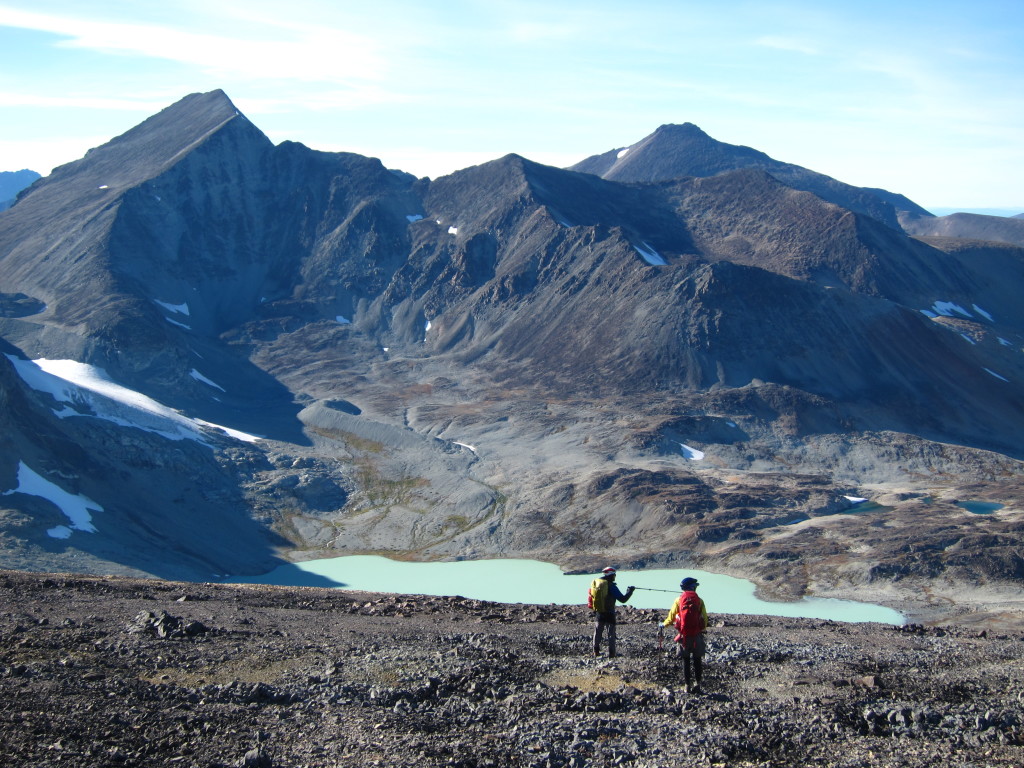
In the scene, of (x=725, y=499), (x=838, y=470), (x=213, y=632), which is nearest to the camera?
(x=213, y=632)

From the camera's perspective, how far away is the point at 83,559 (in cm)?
5712

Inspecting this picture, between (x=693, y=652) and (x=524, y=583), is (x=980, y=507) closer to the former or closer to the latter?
(x=524, y=583)

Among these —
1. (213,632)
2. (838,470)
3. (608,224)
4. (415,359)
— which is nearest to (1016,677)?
(213,632)

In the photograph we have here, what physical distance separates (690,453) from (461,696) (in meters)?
73.0

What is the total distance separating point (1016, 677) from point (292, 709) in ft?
43.3

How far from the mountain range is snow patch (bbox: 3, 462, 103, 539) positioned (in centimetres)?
27

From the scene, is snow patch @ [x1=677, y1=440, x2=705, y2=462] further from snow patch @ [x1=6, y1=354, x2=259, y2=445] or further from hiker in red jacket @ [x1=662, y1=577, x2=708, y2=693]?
hiker in red jacket @ [x1=662, y1=577, x2=708, y2=693]

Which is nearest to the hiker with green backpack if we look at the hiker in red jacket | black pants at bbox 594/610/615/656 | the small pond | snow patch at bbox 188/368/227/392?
black pants at bbox 594/610/615/656

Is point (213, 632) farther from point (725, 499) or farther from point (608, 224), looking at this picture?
point (608, 224)

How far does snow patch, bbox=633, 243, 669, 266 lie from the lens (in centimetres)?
12319

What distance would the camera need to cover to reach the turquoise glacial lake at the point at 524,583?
56.0 meters

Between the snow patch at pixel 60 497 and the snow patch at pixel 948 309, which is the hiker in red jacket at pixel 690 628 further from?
the snow patch at pixel 948 309

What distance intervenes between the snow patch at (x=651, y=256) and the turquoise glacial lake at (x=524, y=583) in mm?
62049

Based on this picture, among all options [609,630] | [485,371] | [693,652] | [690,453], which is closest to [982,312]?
[690,453]
